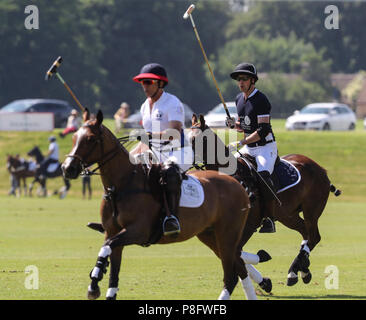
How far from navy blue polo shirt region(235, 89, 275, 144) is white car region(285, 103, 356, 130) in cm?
3466

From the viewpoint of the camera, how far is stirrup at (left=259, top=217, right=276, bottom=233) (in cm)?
1232

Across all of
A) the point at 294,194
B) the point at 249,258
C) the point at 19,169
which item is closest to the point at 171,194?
the point at 249,258

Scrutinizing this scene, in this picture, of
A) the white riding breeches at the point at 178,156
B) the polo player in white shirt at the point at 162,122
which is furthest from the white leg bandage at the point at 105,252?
the white riding breeches at the point at 178,156

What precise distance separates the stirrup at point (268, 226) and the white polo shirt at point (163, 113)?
9.02 ft

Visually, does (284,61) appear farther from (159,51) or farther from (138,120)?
(138,120)

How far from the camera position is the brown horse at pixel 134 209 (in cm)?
935

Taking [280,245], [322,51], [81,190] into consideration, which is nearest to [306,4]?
[322,51]

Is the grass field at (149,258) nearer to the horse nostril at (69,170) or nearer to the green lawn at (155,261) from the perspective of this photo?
the green lawn at (155,261)

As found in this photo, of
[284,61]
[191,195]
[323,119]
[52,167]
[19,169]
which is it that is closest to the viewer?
[191,195]

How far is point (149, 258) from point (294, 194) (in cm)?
370

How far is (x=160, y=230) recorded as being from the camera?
971 centimetres

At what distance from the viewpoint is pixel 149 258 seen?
16.0 meters

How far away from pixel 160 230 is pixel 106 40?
7440cm

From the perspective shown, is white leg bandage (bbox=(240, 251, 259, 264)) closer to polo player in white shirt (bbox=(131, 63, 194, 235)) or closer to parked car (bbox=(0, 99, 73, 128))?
polo player in white shirt (bbox=(131, 63, 194, 235))
